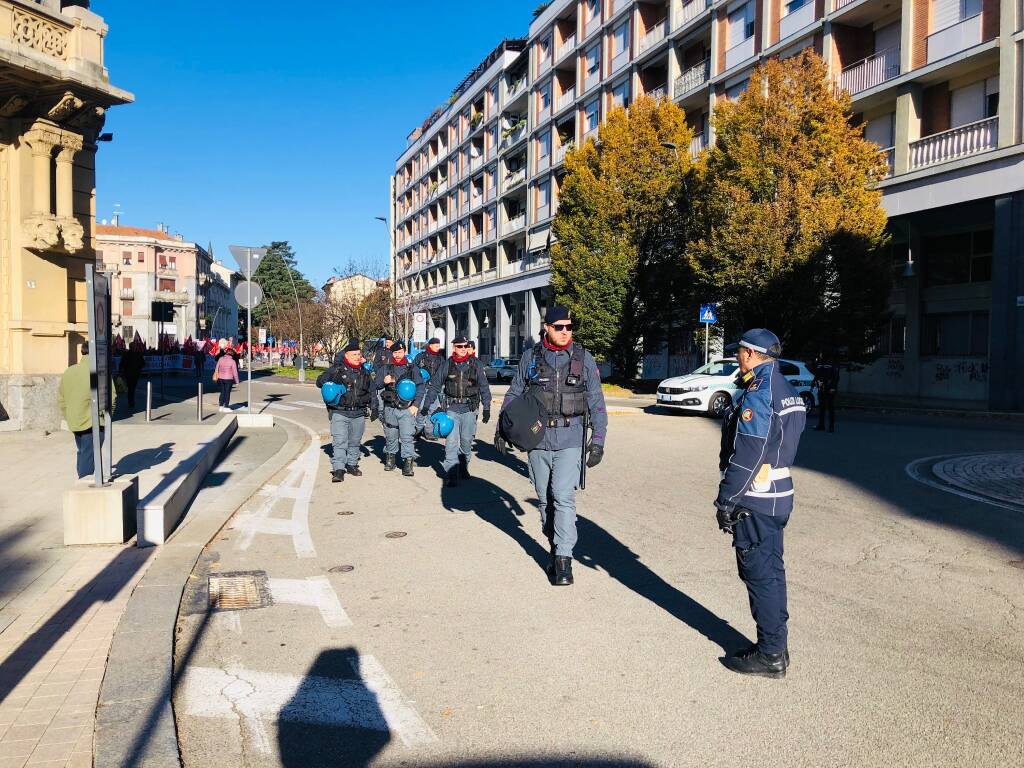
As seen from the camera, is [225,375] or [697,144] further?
[697,144]

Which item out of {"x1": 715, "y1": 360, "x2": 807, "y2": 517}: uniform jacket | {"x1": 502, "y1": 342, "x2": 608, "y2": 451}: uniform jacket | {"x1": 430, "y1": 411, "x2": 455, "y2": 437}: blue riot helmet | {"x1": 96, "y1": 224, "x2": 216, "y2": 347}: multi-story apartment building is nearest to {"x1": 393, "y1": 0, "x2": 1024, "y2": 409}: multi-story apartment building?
{"x1": 430, "y1": 411, "x2": 455, "y2": 437}: blue riot helmet

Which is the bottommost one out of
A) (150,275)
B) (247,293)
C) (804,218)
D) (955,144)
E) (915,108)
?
(247,293)

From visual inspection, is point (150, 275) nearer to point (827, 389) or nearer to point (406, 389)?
point (827, 389)

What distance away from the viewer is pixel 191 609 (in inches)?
198

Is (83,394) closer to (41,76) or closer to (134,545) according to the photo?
(134,545)

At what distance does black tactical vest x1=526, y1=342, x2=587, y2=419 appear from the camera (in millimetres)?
5566

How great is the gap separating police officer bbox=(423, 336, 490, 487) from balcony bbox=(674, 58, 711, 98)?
89.4 feet

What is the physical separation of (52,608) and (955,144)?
25.1m

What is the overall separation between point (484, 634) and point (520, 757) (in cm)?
145

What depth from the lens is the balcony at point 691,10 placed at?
32.6m

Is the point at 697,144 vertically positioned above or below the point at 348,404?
above

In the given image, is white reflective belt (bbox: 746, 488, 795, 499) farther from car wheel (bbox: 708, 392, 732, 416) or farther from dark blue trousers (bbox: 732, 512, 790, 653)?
car wheel (bbox: 708, 392, 732, 416)

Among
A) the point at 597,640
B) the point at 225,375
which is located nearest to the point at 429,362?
the point at 597,640

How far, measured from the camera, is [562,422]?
5566 millimetres
